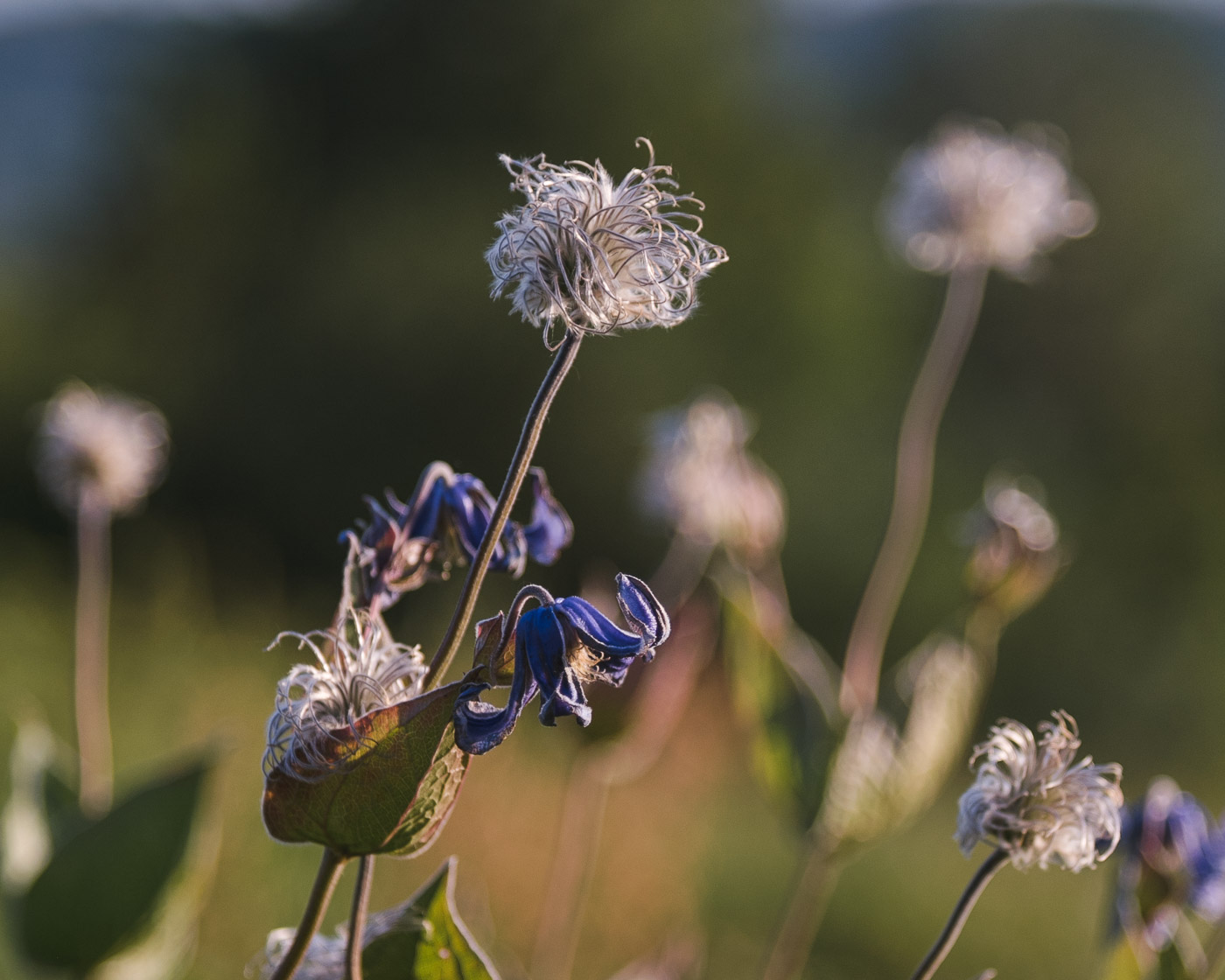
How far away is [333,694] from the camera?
→ 38 cm

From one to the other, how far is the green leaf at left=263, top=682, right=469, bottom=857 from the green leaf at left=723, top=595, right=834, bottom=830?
1.56ft

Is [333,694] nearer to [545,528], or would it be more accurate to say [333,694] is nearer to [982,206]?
[545,528]

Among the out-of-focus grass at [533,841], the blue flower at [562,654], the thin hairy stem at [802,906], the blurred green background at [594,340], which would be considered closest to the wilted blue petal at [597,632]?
the blue flower at [562,654]

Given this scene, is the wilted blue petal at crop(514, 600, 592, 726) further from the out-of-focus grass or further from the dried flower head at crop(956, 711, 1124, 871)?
the out-of-focus grass

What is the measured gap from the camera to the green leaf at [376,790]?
356mm

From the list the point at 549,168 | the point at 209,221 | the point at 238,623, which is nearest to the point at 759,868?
the point at 238,623

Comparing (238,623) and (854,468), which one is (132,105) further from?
(854,468)

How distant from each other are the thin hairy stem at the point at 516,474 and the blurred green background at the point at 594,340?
451 centimetres

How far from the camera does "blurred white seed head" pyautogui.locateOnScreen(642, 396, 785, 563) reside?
3.26ft

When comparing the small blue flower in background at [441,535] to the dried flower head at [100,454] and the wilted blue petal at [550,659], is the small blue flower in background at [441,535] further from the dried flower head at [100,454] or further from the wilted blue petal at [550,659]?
the dried flower head at [100,454]

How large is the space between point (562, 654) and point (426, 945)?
15 centimetres

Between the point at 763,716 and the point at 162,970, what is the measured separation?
434mm

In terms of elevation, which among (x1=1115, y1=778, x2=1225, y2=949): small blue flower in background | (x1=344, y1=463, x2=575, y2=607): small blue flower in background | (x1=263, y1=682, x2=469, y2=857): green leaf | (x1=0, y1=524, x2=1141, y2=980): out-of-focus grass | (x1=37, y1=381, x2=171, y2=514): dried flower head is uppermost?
(x1=344, y1=463, x2=575, y2=607): small blue flower in background

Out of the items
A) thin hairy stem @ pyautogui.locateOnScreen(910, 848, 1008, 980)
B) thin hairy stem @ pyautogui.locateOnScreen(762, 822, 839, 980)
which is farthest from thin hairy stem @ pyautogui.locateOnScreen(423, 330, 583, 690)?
thin hairy stem @ pyautogui.locateOnScreen(762, 822, 839, 980)
